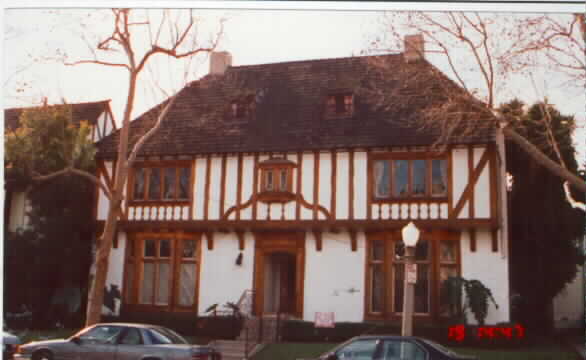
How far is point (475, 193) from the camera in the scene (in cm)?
1331

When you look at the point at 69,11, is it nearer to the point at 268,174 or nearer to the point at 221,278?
the point at 268,174

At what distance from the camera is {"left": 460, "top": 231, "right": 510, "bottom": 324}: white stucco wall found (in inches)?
511

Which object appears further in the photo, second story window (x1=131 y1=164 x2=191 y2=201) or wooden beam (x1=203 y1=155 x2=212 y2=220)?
second story window (x1=131 y1=164 x2=191 y2=201)

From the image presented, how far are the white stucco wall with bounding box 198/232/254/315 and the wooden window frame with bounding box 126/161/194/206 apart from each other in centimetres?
114

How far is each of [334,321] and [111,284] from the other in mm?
4878

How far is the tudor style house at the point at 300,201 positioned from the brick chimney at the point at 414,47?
0.40m

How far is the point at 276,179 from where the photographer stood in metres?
14.3

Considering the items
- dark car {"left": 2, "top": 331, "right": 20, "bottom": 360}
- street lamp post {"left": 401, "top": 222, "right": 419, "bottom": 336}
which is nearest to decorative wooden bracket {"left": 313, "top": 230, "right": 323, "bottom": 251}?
street lamp post {"left": 401, "top": 222, "right": 419, "bottom": 336}

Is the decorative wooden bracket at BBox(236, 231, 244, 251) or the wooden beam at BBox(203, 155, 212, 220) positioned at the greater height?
the wooden beam at BBox(203, 155, 212, 220)

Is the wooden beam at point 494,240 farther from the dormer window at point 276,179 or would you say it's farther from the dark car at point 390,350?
the dark car at point 390,350

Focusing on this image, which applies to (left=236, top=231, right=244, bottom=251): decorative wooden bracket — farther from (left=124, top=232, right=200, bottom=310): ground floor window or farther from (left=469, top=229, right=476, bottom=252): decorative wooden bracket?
(left=469, top=229, right=476, bottom=252): decorative wooden bracket

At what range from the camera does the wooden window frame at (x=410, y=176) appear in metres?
13.5

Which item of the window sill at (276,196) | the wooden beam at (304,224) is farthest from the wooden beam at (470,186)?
the window sill at (276,196)

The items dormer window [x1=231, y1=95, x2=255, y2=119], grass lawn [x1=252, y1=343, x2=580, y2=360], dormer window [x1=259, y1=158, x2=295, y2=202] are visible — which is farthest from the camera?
dormer window [x1=231, y1=95, x2=255, y2=119]
